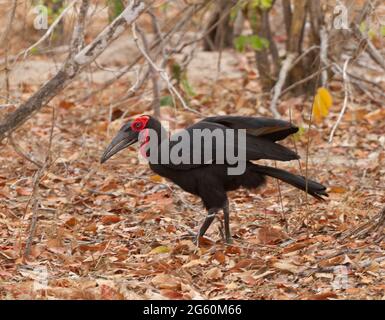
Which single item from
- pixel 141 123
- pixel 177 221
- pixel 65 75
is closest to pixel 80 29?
pixel 65 75

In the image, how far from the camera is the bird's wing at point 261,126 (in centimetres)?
535

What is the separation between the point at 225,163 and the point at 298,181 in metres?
0.47

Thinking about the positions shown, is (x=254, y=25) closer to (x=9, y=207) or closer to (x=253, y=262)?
(x=9, y=207)

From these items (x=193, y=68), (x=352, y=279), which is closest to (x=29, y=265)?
(x=352, y=279)

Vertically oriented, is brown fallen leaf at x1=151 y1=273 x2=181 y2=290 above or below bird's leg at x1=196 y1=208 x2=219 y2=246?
below

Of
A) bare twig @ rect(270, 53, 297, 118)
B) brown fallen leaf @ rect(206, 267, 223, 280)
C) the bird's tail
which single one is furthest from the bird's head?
bare twig @ rect(270, 53, 297, 118)

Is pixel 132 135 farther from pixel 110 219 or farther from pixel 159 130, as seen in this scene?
pixel 110 219

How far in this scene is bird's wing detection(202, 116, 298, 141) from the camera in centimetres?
535

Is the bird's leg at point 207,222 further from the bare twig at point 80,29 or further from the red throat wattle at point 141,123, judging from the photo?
the bare twig at point 80,29

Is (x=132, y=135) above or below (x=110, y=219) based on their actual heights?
above

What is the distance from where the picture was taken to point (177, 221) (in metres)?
6.05

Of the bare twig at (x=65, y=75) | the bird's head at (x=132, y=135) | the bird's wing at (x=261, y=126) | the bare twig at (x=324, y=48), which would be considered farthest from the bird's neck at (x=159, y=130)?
the bare twig at (x=324, y=48)

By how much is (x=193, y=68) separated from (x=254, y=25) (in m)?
1.33

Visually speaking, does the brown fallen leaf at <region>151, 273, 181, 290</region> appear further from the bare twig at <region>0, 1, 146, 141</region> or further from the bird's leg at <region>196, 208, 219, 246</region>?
the bare twig at <region>0, 1, 146, 141</region>
